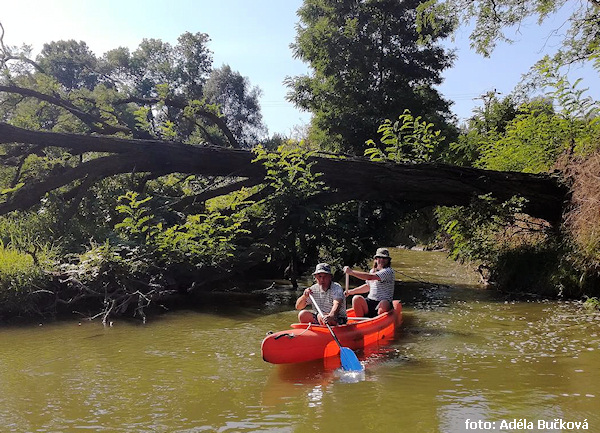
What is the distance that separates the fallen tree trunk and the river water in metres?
3.38

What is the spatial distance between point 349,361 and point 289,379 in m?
0.75

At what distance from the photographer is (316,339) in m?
6.48

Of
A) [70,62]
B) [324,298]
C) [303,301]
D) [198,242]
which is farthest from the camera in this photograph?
[70,62]

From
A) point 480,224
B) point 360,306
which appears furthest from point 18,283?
point 480,224

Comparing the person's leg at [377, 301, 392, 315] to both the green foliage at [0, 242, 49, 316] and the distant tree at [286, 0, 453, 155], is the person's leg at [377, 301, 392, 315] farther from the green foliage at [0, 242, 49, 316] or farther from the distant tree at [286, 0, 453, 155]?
the distant tree at [286, 0, 453, 155]

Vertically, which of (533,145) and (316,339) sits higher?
(533,145)

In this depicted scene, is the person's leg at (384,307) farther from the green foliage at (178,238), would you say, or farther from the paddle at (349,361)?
the green foliage at (178,238)

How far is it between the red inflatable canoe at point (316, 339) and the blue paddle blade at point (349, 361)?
15.6 inches

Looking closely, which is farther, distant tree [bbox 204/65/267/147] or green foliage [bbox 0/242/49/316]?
distant tree [bbox 204/65/267/147]

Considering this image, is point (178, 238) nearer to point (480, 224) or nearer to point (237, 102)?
point (480, 224)

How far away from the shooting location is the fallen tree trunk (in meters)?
10.6

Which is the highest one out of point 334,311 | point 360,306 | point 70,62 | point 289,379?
point 70,62

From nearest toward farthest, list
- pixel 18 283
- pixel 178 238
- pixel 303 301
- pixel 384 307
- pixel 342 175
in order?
pixel 303 301 < pixel 384 307 < pixel 18 283 < pixel 178 238 < pixel 342 175

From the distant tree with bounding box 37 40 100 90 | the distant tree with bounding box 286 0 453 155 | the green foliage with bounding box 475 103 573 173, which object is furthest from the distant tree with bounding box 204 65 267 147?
the green foliage with bounding box 475 103 573 173
